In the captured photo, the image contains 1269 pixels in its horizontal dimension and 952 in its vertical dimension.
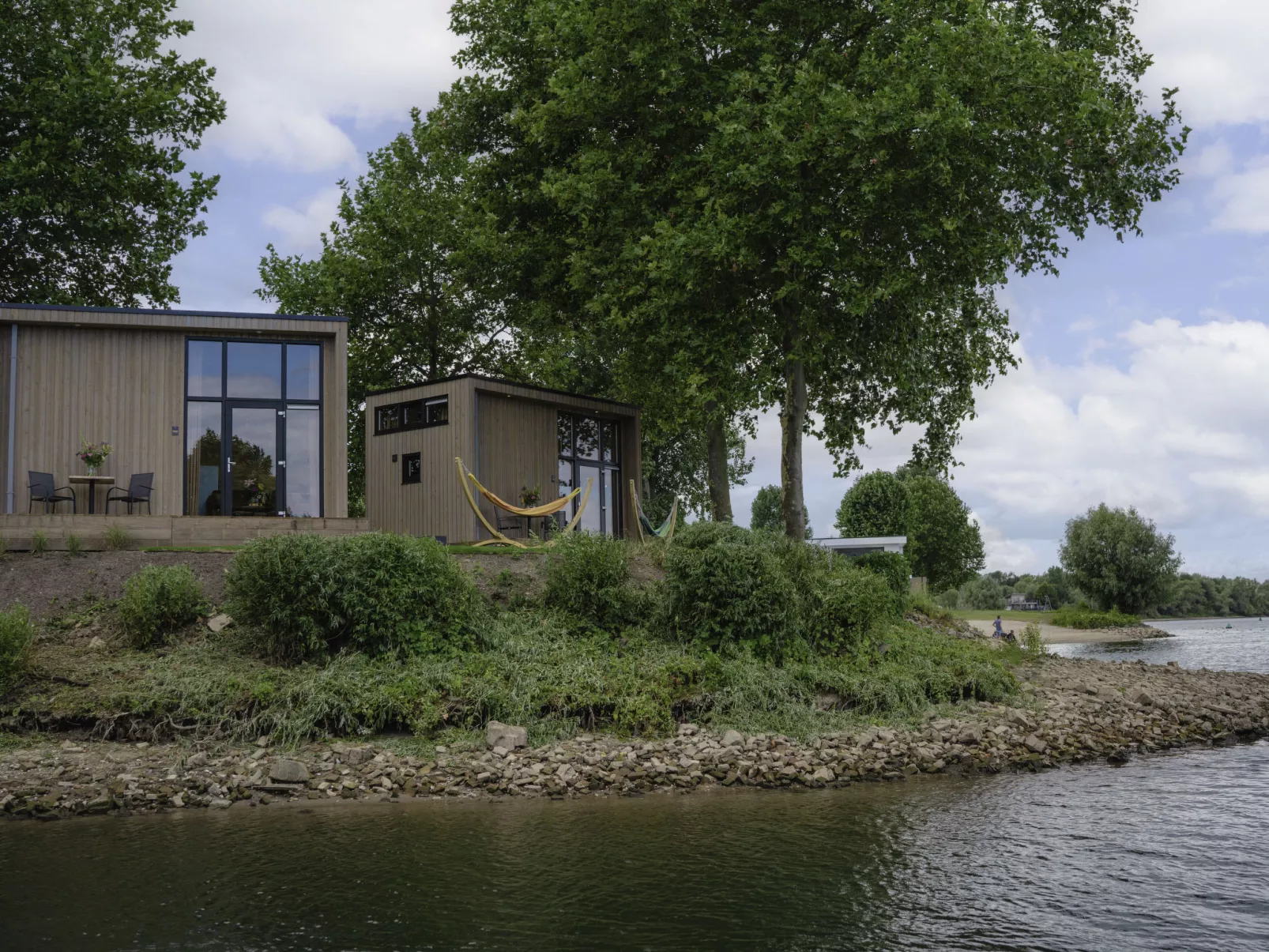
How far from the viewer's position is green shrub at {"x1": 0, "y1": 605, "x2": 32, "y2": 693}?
11492mm

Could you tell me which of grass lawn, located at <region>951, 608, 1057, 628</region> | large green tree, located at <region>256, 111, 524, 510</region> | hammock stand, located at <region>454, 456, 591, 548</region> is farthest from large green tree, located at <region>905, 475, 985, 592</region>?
hammock stand, located at <region>454, 456, 591, 548</region>

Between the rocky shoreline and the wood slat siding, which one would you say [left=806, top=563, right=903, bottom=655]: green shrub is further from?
the wood slat siding

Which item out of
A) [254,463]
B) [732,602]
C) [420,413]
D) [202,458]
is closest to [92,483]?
[202,458]

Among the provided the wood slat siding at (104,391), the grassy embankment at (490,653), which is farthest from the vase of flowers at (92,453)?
the grassy embankment at (490,653)

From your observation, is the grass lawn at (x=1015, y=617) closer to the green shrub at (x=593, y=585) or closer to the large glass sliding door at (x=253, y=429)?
the large glass sliding door at (x=253, y=429)

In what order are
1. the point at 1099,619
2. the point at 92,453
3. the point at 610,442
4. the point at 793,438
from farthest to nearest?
the point at 1099,619 < the point at 610,442 < the point at 793,438 < the point at 92,453

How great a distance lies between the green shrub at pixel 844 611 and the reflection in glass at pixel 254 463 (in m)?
9.92

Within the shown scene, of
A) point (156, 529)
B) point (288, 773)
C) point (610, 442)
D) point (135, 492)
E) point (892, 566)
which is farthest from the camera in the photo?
point (610, 442)

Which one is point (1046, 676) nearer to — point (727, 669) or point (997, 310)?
point (727, 669)

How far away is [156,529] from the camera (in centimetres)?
1669

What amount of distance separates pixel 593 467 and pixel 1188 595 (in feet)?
273

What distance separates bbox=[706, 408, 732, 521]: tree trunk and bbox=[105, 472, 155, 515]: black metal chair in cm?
1052

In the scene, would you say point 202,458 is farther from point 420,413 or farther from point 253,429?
point 420,413

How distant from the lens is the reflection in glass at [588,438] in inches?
938
